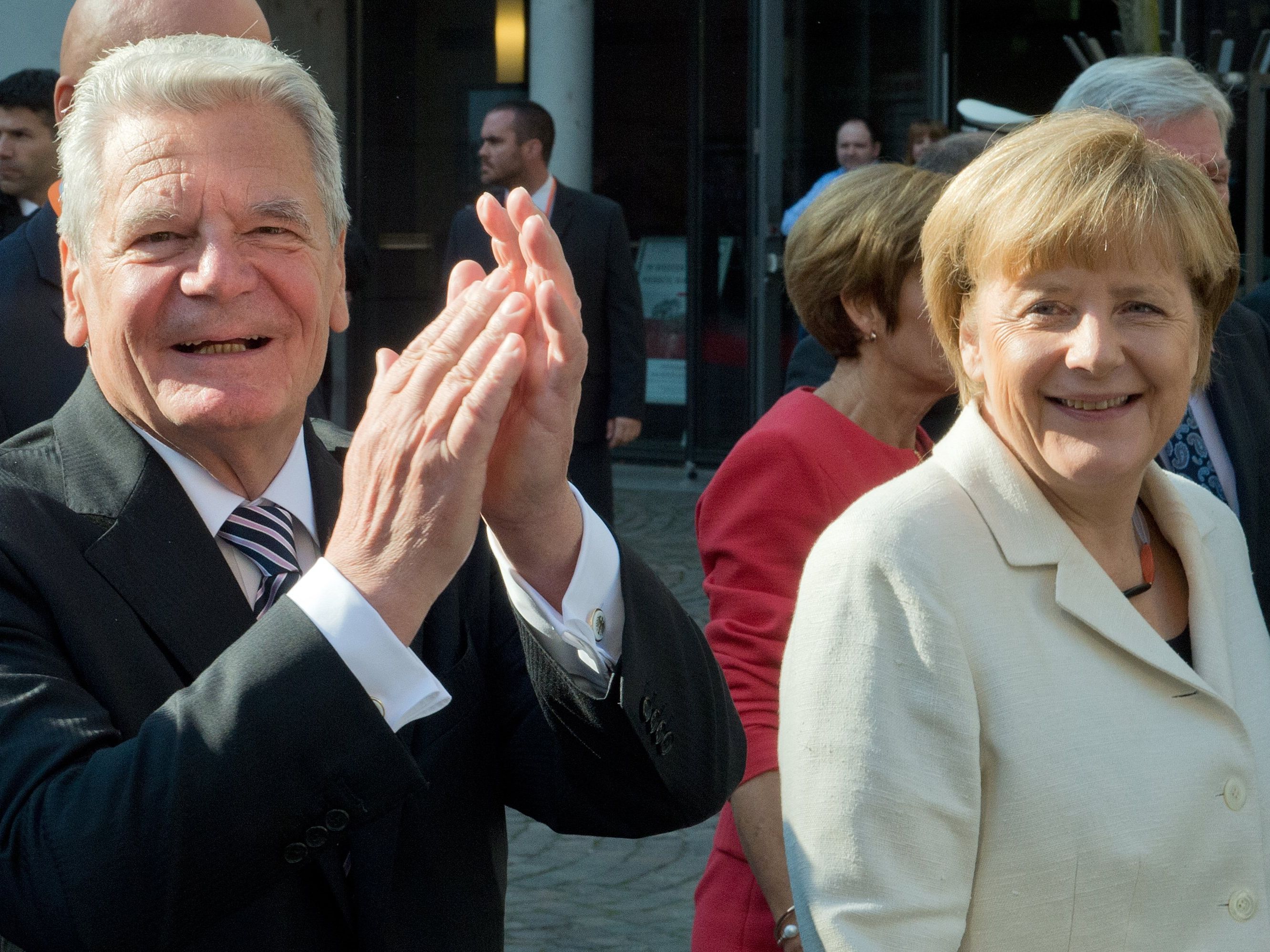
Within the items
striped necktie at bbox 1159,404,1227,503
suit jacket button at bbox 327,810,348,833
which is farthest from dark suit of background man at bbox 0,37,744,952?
striped necktie at bbox 1159,404,1227,503

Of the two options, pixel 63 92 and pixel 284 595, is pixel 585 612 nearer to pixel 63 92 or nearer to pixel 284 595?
pixel 284 595

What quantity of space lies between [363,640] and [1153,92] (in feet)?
8.09

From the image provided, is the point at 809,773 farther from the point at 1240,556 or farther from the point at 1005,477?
the point at 1240,556

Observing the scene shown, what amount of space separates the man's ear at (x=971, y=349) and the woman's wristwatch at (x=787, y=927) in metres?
0.82

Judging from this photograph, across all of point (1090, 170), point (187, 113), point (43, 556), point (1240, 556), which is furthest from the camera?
point (1240, 556)

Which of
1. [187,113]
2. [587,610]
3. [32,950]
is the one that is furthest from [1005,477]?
[32,950]

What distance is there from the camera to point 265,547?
1.82m

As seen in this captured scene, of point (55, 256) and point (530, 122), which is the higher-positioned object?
point (530, 122)

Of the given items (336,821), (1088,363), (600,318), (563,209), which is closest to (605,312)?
(600,318)

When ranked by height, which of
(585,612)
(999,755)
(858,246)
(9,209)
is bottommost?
(999,755)

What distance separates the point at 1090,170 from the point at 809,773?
2.86 ft

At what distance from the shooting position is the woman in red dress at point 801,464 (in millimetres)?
2438

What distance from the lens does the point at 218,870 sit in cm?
143

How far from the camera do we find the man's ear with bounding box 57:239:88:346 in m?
1.91
